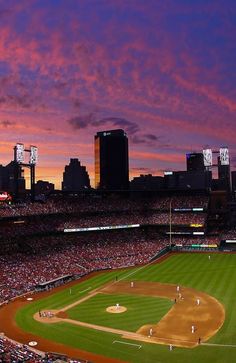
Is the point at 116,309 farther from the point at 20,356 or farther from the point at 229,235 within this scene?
the point at 229,235

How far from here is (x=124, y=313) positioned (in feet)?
155

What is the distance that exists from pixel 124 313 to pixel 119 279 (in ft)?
61.0

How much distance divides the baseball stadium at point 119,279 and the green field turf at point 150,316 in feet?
0.40

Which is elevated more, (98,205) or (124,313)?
(98,205)

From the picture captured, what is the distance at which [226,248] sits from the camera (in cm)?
9119

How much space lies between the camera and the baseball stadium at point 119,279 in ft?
124

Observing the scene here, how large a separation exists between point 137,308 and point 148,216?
5650 centimetres

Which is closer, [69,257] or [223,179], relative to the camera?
[69,257]

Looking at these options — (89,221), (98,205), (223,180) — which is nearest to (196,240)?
(98,205)

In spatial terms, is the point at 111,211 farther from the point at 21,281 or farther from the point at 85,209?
the point at 21,281

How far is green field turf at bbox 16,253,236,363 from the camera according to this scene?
35312 mm

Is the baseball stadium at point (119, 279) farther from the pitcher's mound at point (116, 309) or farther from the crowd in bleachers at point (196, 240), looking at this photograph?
the crowd in bleachers at point (196, 240)

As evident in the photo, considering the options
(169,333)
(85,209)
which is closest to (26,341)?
(169,333)

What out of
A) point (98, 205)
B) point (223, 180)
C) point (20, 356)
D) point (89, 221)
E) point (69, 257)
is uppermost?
point (223, 180)
